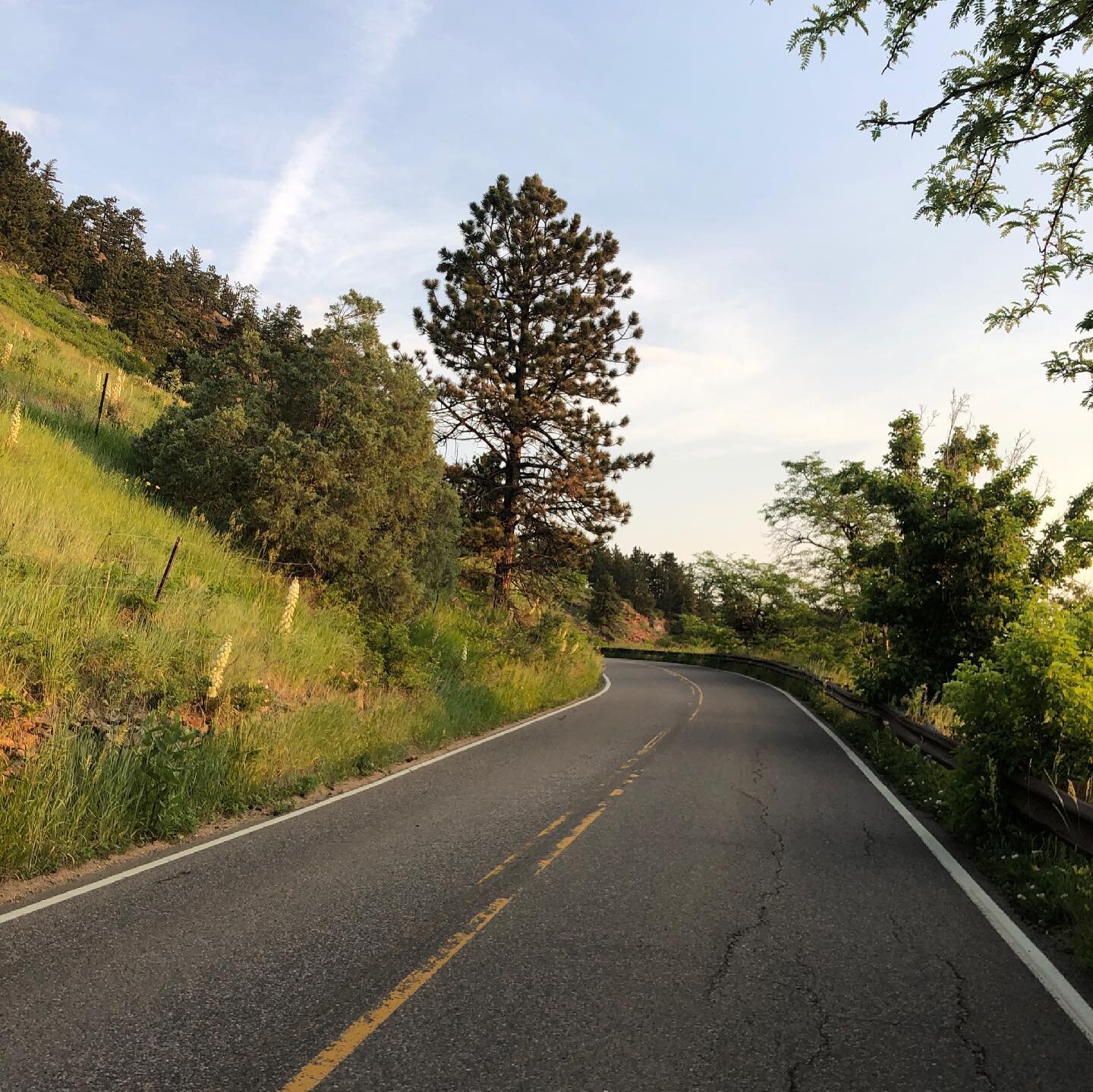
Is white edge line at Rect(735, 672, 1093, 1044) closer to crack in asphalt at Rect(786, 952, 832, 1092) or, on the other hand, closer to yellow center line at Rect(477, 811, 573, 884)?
crack in asphalt at Rect(786, 952, 832, 1092)

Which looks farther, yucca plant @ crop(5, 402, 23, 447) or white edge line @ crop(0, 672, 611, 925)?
yucca plant @ crop(5, 402, 23, 447)

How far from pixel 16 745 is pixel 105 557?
502cm

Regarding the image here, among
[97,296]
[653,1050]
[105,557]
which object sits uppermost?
[97,296]

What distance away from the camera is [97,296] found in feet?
203

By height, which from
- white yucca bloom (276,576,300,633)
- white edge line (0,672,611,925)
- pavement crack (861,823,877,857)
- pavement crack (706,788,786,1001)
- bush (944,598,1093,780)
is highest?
bush (944,598,1093,780)

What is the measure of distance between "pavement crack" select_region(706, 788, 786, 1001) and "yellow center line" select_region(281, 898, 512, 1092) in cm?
150

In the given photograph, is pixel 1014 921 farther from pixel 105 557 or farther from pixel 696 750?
pixel 105 557

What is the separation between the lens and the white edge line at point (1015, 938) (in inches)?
166

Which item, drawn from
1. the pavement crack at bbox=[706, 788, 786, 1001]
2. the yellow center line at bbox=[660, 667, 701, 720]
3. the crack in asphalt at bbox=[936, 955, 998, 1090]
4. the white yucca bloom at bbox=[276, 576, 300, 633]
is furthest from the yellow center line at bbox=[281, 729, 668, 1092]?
the yellow center line at bbox=[660, 667, 701, 720]

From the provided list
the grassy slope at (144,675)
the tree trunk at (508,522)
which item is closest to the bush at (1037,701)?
the grassy slope at (144,675)

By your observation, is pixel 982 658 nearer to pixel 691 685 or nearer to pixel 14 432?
pixel 14 432

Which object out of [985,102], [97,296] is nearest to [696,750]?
[985,102]

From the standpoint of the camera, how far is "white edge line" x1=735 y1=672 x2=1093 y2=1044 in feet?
13.8

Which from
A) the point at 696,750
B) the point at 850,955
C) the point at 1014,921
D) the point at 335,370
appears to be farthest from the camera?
the point at 335,370
